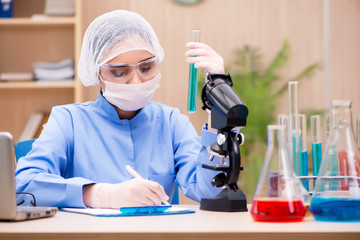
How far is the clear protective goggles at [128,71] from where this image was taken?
1.87 m

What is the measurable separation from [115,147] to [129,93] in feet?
0.67

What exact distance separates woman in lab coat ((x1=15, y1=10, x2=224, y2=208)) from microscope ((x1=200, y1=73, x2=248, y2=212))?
35 cm

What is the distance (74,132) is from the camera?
1.91m

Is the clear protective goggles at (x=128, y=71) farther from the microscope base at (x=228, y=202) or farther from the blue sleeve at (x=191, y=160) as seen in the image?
the microscope base at (x=228, y=202)

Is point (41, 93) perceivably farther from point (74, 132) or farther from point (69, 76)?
point (74, 132)

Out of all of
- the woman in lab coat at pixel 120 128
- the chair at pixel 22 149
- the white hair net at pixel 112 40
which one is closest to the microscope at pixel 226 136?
the woman in lab coat at pixel 120 128

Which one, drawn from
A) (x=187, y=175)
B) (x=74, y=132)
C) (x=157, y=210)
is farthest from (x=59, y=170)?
(x=157, y=210)

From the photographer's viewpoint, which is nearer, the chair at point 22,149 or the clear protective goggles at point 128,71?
the clear protective goggles at point 128,71

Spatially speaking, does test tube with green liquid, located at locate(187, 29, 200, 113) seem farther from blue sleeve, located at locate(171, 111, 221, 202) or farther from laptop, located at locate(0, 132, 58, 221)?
laptop, located at locate(0, 132, 58, 221)

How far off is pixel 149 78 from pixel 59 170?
0.46 meters

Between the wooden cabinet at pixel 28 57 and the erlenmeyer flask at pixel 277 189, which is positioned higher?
the wooden cabinet at pixel 28 57

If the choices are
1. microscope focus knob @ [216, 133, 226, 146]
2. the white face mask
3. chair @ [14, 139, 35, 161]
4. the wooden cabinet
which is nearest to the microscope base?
microscope focus knob @ [216, 133, 226, 146]

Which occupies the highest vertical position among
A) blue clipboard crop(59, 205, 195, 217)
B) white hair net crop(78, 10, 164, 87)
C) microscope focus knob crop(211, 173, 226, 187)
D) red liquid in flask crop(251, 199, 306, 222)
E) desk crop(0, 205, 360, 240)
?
white hair net crop(78, 10, 164, 87)

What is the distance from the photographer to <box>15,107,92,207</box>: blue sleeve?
1471 millimetres
